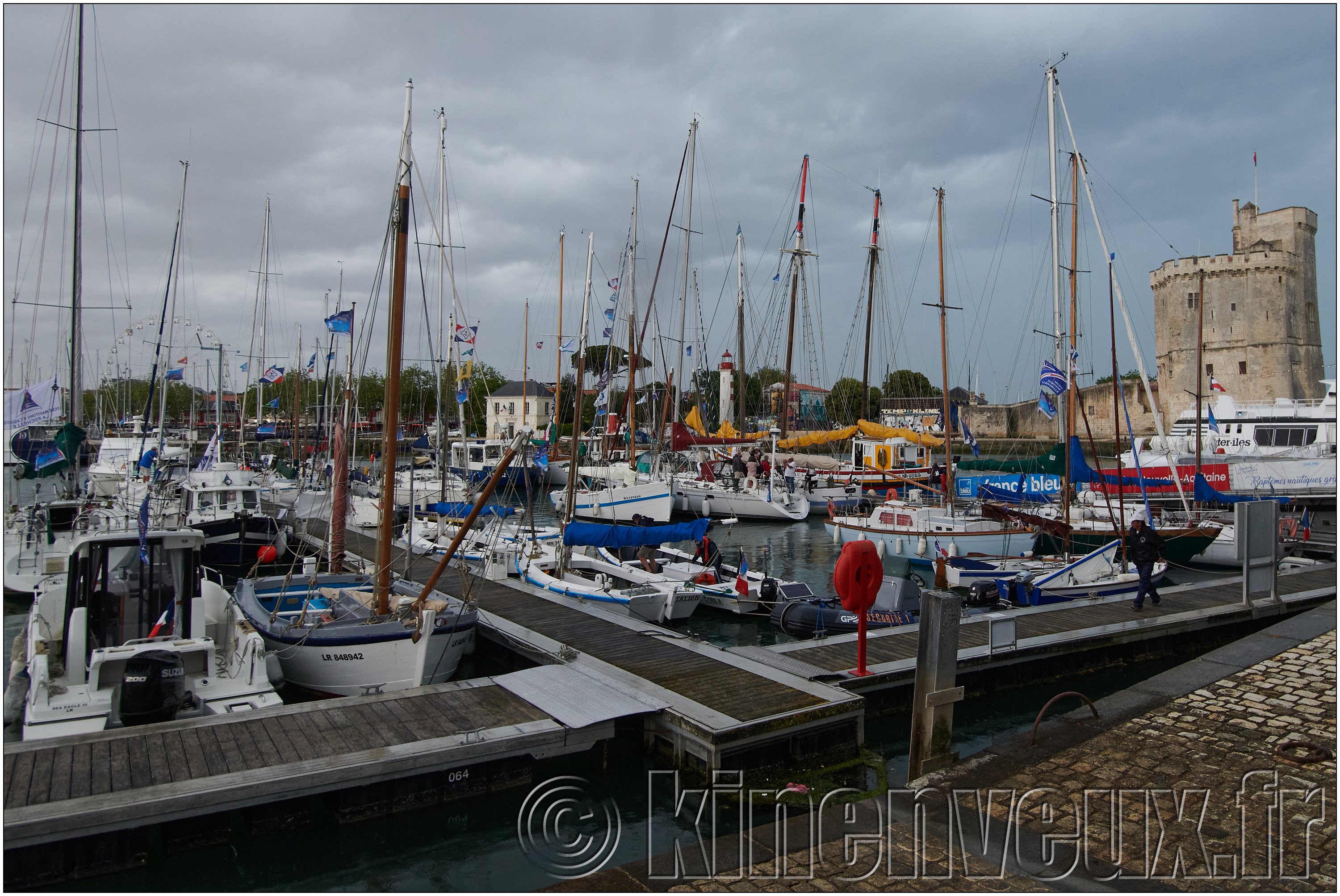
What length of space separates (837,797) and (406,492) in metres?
27.3

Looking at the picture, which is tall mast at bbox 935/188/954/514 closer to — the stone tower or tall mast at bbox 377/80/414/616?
tall mast at bbox 377/80/414/616

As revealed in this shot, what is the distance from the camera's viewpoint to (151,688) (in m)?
8.88

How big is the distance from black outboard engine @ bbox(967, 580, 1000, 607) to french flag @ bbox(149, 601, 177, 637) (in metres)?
14.9

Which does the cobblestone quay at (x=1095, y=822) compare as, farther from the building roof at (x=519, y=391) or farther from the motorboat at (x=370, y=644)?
the building roof at (x=519, y=391)

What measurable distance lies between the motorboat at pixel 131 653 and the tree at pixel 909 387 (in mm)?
89532

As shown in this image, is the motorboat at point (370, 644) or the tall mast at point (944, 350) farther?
the tall mast at point (944, 350)

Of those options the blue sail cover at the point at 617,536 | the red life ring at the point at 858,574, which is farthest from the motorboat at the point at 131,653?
the blue sail cover at the point at 617,536

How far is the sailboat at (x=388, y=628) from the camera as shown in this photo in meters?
11.0

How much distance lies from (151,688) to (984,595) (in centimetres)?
1508

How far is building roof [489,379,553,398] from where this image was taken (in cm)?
8656

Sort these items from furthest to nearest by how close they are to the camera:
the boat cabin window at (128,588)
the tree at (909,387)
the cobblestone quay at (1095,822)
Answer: the tree at (909,387) → the boat cabin window at (128,588) → the cobblestone quay at (1095,822)

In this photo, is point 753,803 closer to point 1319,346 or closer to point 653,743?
point 653,743

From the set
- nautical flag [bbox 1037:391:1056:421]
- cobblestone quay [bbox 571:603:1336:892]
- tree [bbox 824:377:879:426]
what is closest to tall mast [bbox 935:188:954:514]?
nautical flag [bbox 1037:391:1056:421]

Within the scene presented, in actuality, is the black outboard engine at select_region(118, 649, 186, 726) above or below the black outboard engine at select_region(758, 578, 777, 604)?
above
